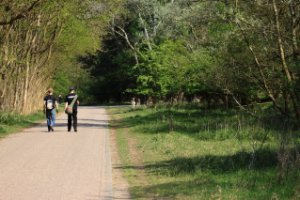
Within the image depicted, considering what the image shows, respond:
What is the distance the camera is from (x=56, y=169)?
1291cm

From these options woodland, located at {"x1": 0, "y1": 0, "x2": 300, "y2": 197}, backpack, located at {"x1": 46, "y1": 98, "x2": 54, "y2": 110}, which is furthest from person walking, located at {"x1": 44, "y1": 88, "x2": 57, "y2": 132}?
woodland, located at {"x1": 0, "y1": 0, "x2": 300, "y2": 197}

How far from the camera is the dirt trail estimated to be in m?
10.0

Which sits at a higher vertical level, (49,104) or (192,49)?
(192,49)

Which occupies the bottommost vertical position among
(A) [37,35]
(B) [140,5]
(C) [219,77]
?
(C) [219,77]

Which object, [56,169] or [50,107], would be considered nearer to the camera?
[56,169]

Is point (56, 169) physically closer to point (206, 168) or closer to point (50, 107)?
point (206, 168)

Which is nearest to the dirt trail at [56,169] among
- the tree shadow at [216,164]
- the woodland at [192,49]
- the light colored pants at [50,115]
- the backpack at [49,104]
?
the tree shadow at [216,164]

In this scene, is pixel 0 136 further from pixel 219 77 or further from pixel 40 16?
pixel 40 16

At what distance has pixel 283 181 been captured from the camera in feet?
33.2

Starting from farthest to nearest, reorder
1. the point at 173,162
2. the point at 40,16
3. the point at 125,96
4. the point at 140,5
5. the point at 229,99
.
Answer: the point at 125,96 → the point at 140,5 → the point at 229,99 → the point at 40,16 → the point at 173,162

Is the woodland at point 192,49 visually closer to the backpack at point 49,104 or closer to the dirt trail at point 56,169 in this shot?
the backpack at point 49,104

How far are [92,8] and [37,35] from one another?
28.9ft

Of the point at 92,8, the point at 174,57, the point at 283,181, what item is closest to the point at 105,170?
the point at 283,181

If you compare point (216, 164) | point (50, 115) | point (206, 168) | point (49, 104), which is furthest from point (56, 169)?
point (49, 104)
